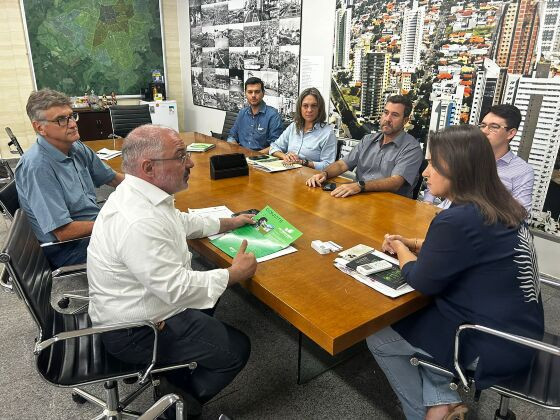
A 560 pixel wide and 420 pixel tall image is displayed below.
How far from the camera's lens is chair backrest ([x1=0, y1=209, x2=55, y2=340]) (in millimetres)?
1216

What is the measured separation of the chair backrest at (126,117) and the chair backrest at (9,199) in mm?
2492

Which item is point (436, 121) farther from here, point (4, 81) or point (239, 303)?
point (4, 81)

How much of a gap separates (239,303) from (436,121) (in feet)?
7.28

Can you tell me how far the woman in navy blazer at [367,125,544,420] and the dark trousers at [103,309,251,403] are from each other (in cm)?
69

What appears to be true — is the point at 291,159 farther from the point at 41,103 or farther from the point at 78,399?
the point at 78,399

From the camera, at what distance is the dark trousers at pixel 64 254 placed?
2.02 m

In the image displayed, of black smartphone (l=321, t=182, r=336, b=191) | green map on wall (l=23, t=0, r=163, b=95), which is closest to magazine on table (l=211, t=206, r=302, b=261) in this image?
black smartphone (l=321, t=182, r=336, b=191)

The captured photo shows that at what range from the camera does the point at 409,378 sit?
141cm

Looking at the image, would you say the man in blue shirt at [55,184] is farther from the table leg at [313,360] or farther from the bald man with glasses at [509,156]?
the bald man with glasses at [509,156]

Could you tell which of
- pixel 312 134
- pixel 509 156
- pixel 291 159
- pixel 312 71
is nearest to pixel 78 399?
pixel 291 159

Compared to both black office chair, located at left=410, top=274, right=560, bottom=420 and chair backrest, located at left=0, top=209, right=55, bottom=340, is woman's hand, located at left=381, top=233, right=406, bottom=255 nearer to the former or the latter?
black office chair, located at left=410, top=274, right=560, bottom=420

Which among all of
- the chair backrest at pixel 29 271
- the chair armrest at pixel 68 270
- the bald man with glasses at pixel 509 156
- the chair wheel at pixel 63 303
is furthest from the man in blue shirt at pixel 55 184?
the bald man with glasses at pixel 509 156

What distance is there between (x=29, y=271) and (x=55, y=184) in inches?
27.5

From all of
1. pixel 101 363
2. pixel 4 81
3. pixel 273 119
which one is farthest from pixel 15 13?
pixel 101 363
